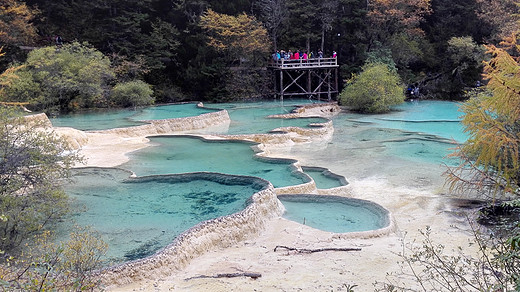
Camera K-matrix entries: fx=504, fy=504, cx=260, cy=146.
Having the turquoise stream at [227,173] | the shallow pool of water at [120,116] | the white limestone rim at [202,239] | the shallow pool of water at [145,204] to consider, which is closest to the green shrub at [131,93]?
the shallow pool of water at [120,116]

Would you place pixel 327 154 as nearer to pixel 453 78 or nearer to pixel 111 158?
pixel 111 158

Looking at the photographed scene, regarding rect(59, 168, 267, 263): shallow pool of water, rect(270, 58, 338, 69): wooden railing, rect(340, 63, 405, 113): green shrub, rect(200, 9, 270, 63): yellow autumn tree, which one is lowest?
rect(59, 168, 267, 263): shallow pool of water

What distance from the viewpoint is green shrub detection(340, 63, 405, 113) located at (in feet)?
86.3

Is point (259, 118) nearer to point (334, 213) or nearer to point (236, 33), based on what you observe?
→ point (236, 33)

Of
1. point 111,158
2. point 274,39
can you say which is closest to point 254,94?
point 274,39

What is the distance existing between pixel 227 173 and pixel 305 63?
57.9ft

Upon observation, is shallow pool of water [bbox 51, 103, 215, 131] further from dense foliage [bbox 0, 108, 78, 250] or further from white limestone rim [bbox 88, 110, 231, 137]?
dense foliage [bbox 0, 108, 78, 250]

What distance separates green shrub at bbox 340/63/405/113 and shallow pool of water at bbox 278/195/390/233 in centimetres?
1584

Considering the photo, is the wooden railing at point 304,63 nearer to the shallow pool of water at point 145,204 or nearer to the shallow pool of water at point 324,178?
the shallow pool of water at point 324,178

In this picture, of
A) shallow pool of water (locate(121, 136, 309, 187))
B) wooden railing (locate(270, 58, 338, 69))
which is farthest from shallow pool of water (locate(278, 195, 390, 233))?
wooden railing (locate(270, 58, 338, 69))

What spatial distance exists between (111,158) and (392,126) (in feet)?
42.2

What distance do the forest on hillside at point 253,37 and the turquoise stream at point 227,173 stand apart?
7635mm

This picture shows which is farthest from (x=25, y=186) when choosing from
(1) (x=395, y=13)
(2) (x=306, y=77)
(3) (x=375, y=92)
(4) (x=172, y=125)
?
(2) (x=306, y=77)

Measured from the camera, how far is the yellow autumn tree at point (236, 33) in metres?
29.6
